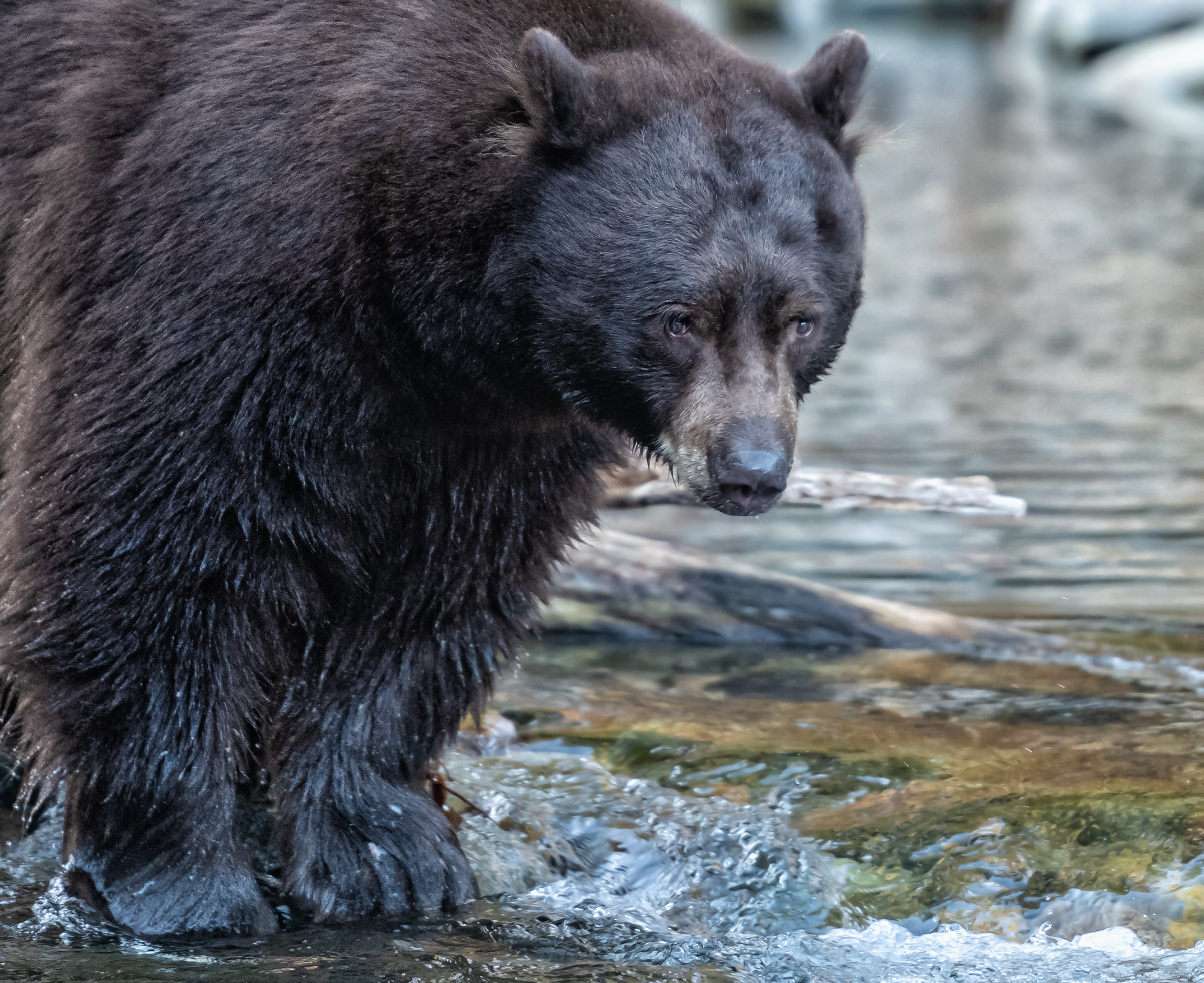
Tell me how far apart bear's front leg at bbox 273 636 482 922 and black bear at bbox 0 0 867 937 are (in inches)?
3.4

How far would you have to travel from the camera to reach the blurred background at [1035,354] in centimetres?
765

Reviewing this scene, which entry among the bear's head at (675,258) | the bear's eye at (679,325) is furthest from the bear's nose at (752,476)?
the bear's eye at (679,325)

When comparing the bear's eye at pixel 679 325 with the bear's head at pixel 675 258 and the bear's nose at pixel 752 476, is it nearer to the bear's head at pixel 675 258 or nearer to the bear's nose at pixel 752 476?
the bear's head at pixel 675 258

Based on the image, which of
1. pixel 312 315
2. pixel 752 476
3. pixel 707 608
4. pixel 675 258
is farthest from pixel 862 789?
pixel 312 315

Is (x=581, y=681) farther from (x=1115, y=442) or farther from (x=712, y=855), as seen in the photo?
(x=1115, y=442)

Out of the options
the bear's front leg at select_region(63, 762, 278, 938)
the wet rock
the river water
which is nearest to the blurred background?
the river water

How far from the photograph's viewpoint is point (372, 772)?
4617 millimetres

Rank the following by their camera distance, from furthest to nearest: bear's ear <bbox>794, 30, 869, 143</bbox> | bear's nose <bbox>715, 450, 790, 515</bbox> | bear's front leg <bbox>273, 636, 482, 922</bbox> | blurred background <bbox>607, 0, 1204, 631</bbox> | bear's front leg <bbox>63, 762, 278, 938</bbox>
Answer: blurred background <bbox>607, 0, 1204, 631</bbox> → bear's front leg <bbox>273, 636, 482, 922</bbox> → bear's ear <bbox>794, 30, 869, 143</bbox> → bear's front leg <bbox>63, 762, 278, 938</bbox> → bear's nose <bbox>715, 450, 790, 515</bbox>

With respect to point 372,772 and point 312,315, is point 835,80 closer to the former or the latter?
point 312,315

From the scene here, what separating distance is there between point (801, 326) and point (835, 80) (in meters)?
0.71

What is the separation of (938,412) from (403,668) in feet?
24.0

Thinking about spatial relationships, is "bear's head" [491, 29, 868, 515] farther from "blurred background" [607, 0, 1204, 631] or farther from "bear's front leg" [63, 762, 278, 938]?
"bear's front leg" [63, 762, 278, 938]

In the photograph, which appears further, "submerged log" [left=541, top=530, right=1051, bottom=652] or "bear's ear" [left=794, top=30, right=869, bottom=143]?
"submerged log" [left=541, top=530, right=1051, bottom=652]

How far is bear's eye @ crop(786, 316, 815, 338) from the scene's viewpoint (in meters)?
3.96
